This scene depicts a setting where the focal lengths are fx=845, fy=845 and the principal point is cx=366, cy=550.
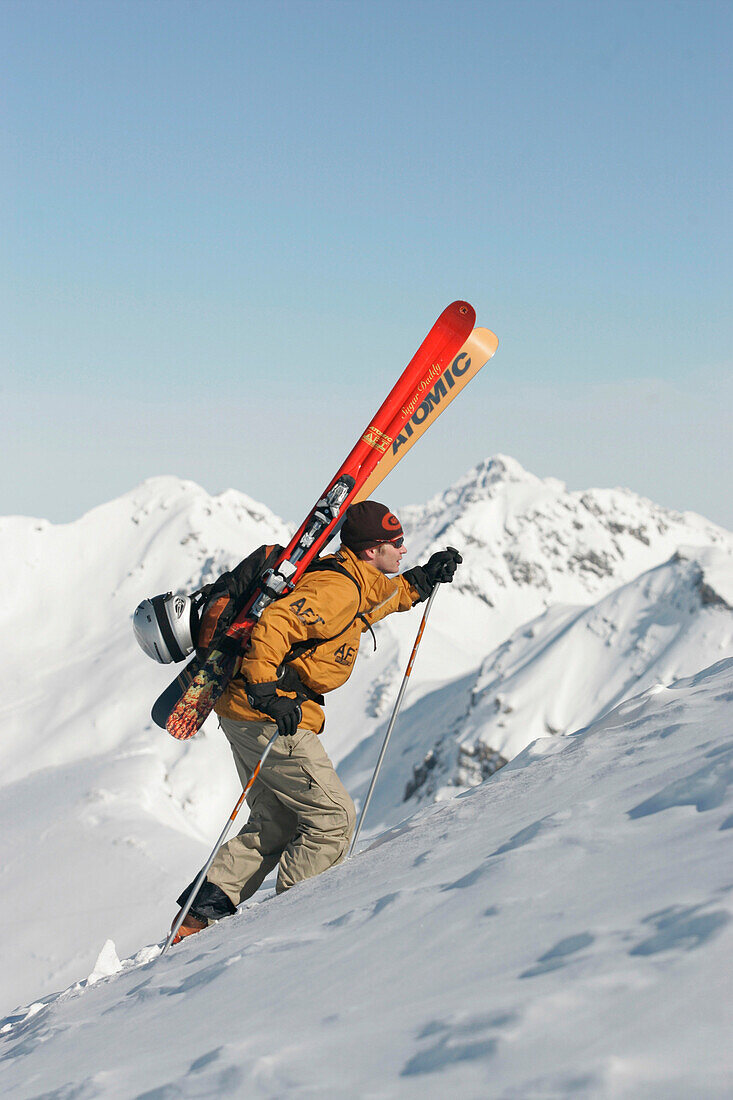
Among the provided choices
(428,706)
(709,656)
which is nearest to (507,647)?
(428,706)

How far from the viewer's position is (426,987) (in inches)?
99.3

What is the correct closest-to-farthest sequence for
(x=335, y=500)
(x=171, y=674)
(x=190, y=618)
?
(x=190, y=618)
(x=335, y=500)
(x=171, y=674)

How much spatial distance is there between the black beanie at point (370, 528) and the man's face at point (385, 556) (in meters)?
0.04

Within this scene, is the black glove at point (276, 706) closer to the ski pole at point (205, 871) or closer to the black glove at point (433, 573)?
the ski pole at point (205, 871)

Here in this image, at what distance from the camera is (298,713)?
16.6 feet

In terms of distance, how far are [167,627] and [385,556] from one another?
5.08 feet

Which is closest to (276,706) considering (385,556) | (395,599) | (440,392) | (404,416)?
(385,556)

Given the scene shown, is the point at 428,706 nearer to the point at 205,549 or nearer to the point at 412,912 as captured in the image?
the point at 205,549

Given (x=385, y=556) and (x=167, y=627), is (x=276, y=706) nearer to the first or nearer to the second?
(x=167, y=627)

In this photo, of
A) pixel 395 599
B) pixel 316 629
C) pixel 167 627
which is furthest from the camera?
pixel 395 599

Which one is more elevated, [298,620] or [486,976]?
[298,620]

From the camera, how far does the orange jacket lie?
16.1 feet

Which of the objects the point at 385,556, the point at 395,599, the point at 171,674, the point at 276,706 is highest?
the point at 171,674

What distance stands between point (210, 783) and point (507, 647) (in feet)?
78.1
